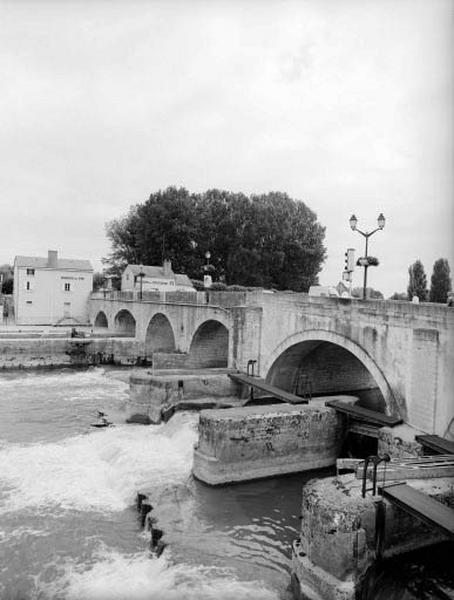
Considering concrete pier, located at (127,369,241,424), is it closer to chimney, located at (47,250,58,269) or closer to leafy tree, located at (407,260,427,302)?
leafy tree, located at (407,260,427,302)

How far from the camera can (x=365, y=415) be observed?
13.2 meters

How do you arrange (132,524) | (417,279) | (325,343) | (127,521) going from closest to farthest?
(132,524) → (127,521) → (325,343) → (417,279)

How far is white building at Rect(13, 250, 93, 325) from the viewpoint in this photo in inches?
1778

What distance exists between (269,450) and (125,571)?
17.1 feet

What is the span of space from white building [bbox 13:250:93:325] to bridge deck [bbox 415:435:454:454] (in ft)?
130

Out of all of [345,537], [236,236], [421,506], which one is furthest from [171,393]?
[236,236]

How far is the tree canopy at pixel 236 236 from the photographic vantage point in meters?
48.4

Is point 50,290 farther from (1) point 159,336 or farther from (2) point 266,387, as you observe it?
(2) point 266,387

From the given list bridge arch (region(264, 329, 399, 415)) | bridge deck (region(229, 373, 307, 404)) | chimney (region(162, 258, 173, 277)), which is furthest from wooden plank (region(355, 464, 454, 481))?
chimney (region(162, 258, 173, 277))

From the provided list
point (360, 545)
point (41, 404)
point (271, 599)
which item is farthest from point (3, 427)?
point (360, 545)

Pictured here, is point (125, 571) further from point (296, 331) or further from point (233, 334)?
point (233, 334)

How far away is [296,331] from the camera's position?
684 inches

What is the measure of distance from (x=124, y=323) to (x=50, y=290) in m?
9.54

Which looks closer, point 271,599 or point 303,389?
point 271,599
